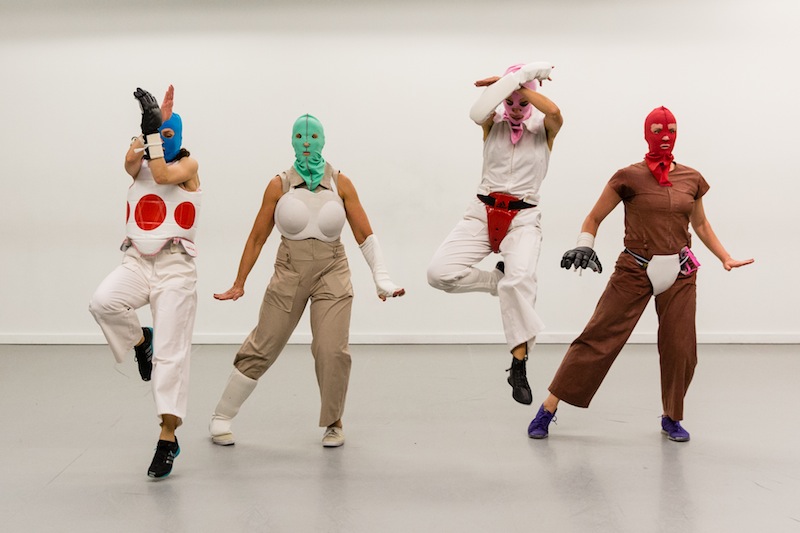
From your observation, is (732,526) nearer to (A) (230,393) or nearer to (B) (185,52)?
(A) (230,393)

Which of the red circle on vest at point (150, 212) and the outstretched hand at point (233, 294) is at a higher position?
the red circle on vest at point (150, 212)

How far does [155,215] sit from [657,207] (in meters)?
2.66

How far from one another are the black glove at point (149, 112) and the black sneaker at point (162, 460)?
1.52 metres

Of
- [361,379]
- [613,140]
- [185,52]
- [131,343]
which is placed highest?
[185,52]

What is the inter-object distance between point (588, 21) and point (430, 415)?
4055mm

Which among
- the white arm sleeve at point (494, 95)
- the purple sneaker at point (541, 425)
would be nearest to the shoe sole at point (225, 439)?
the purple sneaker at point (541, 425)

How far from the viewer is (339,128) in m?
8.21

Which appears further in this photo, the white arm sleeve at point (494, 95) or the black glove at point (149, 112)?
the white arm sleeve at point (494, 95)

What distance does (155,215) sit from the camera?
4.62 metres

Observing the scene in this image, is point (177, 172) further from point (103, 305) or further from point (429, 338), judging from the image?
point (429, 338)

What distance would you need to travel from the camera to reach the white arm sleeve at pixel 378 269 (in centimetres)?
499

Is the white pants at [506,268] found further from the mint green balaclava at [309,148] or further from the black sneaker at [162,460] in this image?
the black sneaker at [162,460]

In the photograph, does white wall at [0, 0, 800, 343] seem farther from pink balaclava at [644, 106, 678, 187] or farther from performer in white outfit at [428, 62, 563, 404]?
performer in white outfit at [428, 62, 563, 404]

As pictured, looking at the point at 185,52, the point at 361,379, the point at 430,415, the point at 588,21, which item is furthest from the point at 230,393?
→ the point at 588,21
